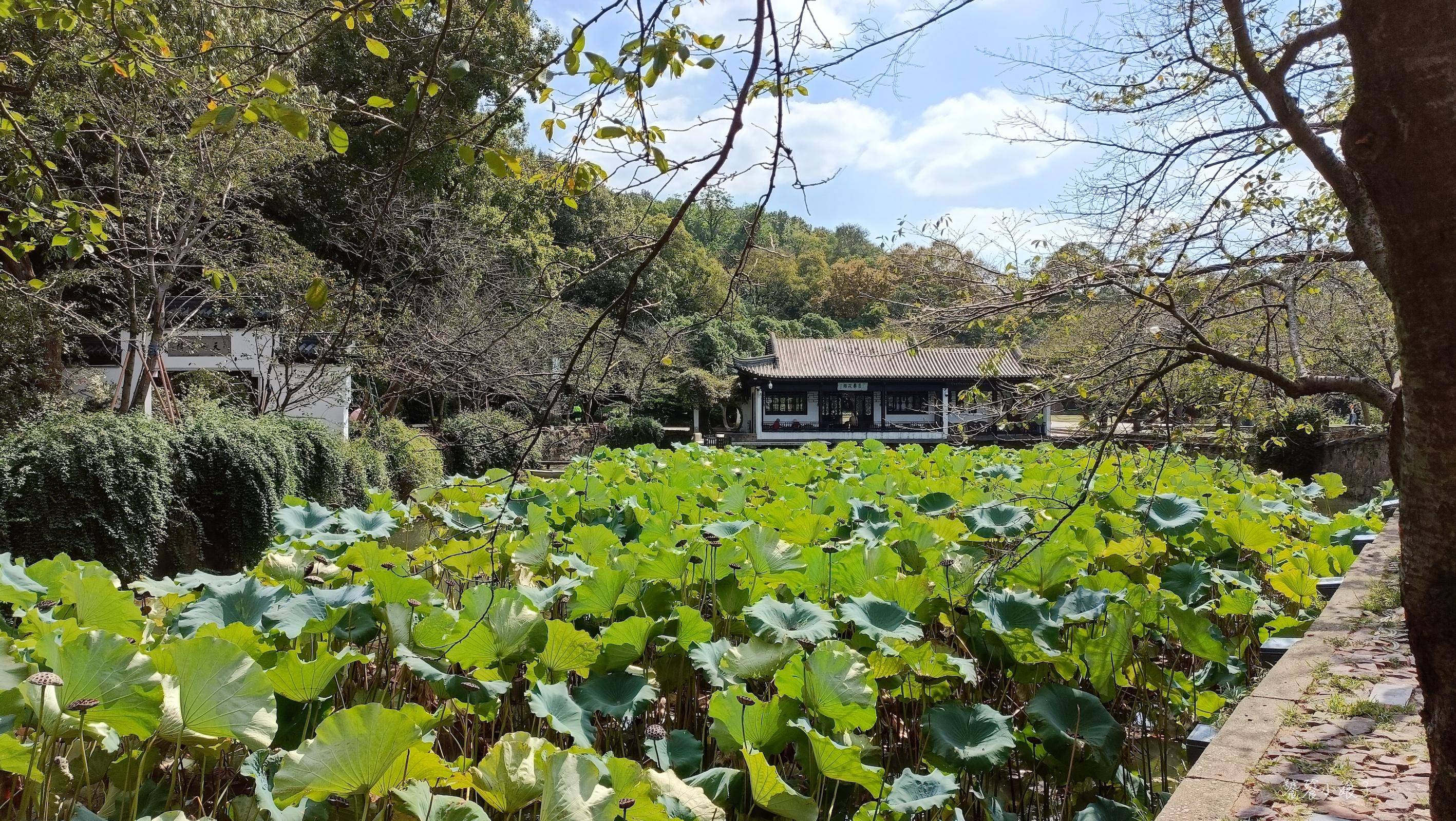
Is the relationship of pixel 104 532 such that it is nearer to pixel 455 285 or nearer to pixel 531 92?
pixel 531 92

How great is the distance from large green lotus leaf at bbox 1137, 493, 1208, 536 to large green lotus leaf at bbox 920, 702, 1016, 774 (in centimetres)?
227

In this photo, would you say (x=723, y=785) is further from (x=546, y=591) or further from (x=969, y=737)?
(x=546, y=591)

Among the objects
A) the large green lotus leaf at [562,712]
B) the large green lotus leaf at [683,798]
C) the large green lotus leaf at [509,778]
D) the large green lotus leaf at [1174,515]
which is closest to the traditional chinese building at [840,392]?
the large green lotus leaf at [1174,515]

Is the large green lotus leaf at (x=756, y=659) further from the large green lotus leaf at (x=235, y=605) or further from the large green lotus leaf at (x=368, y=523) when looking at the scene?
the large green lotus leaf at (x=368, y=523)

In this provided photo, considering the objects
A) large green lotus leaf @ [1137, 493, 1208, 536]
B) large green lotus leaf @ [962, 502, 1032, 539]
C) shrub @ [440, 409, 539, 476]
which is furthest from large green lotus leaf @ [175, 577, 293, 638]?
shrub @ [440, 409, 539, 476]

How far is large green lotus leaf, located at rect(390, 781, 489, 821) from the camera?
1619 millimetres

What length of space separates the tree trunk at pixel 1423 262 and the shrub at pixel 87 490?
7221 millimetres

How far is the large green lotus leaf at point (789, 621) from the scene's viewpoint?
255cm

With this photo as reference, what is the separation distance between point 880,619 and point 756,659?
1.60 ft

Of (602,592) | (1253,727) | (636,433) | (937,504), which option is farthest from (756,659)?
(636,433)

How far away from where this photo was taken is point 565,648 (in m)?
2.37

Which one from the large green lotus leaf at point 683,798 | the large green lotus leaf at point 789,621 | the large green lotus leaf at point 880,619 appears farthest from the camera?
the large green lotus leaf at point 880,619

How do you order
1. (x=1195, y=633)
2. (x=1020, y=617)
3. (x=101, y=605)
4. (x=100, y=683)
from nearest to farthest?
(x=100, y=683), (x=101, y=605), (x=1020, y=617), (x=1195, y=633)

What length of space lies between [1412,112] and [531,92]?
155 cm
